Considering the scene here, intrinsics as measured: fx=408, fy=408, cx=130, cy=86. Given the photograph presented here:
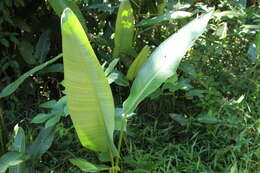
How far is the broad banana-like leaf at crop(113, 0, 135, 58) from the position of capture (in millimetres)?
2246

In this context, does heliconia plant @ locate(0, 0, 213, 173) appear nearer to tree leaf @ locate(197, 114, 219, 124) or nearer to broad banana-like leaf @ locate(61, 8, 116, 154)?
broad banana-like leaf @ locate(61, 8, 116, 154)

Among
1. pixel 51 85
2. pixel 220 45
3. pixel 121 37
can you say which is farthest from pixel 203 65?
pixel 51 85

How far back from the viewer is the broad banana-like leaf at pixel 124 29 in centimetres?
225

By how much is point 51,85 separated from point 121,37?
27.7 inches

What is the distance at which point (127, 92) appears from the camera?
8.43 feet

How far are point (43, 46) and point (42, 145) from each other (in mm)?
788

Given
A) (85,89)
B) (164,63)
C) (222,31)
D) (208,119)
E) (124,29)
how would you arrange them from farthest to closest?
(222,31)
(124,29)
(208,119)
(164,63)
(85,89)

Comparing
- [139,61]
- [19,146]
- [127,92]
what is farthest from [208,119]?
[19,146]

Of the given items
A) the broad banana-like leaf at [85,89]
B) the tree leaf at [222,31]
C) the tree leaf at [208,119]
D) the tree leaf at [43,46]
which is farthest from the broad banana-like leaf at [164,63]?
the tree leaf at [43,46]

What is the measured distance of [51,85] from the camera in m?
2.78

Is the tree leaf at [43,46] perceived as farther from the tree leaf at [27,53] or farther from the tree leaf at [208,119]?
the tree leaf at [208,119]

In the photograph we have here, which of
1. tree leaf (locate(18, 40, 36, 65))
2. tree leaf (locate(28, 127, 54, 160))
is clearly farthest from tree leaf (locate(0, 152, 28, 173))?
tree leaf (locate(18, 40, 36, 65))

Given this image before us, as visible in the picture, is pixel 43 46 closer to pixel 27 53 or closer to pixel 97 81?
pixel 27 53

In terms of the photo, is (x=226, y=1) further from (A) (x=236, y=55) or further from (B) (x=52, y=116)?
(B) (x=52, y=116)
